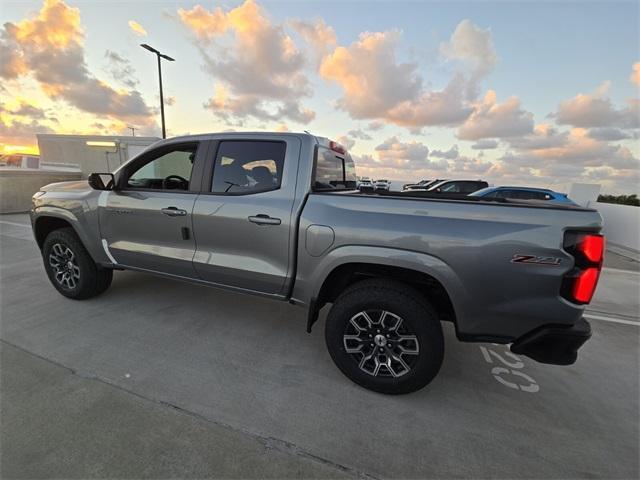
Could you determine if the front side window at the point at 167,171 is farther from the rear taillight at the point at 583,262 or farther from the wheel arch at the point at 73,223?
the rear taillight at the point at 583,262

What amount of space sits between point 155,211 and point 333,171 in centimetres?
178

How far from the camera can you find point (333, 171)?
291 centimetres

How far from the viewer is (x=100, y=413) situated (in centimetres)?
192

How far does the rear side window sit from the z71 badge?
1.48 meters

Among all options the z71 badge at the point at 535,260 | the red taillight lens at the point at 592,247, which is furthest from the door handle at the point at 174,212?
the red taillight lens at the point at 592,247

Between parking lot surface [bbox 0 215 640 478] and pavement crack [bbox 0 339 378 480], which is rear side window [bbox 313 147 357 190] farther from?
pavement crack [bbox 0 339 378 480]

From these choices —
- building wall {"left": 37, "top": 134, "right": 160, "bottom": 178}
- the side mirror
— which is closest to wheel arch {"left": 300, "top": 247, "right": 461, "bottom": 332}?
the side mirror

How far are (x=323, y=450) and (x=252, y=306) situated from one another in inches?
82.0

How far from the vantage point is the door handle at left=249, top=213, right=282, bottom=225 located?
2350 mm

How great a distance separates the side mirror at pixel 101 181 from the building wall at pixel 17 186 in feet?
37.0

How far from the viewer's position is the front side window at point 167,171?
9.70 ft

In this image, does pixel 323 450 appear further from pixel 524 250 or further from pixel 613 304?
pixel 613 304

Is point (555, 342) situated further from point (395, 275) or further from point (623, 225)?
point (623, 225)

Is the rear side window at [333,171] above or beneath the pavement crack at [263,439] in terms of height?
above
